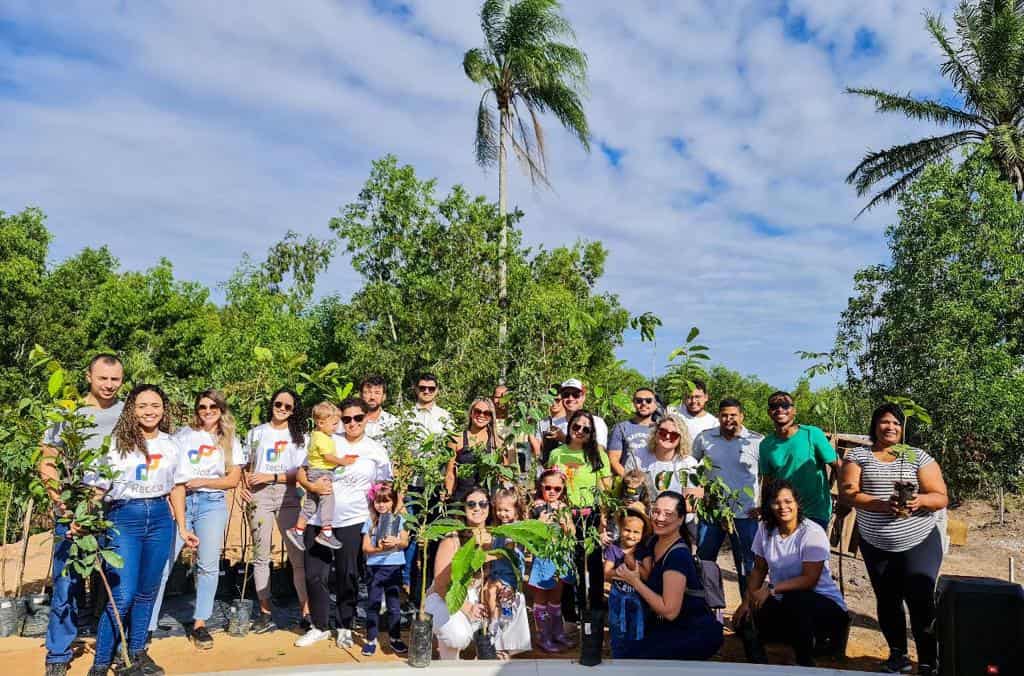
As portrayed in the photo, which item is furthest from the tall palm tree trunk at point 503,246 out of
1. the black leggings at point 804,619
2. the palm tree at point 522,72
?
the black leggings at point 804,619

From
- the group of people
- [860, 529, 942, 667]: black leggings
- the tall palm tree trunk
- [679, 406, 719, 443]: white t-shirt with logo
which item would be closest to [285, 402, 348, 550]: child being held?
the group of people

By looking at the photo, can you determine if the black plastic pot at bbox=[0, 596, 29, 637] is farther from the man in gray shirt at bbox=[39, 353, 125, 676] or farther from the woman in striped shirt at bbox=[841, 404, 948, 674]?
the woman in striped shirt at bbox=[841, 404, 948, 674]

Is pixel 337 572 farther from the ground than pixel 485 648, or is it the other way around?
pixel 337 572

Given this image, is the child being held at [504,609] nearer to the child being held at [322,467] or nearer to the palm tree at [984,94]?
the child being held at [322,467]

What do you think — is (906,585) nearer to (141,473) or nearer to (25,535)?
(141,473)

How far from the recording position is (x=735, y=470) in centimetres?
486

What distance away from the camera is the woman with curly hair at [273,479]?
16.7 feet

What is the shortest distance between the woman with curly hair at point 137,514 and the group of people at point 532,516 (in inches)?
0.4

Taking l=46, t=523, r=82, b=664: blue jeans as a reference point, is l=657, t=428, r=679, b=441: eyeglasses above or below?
above

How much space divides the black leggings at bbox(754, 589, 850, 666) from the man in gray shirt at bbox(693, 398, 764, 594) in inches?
15.2

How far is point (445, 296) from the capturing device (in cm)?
1524

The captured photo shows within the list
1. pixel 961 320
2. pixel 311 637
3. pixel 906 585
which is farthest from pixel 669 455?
pixel 961 320

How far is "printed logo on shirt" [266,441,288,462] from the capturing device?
5.12m

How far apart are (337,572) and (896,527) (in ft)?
11.0
